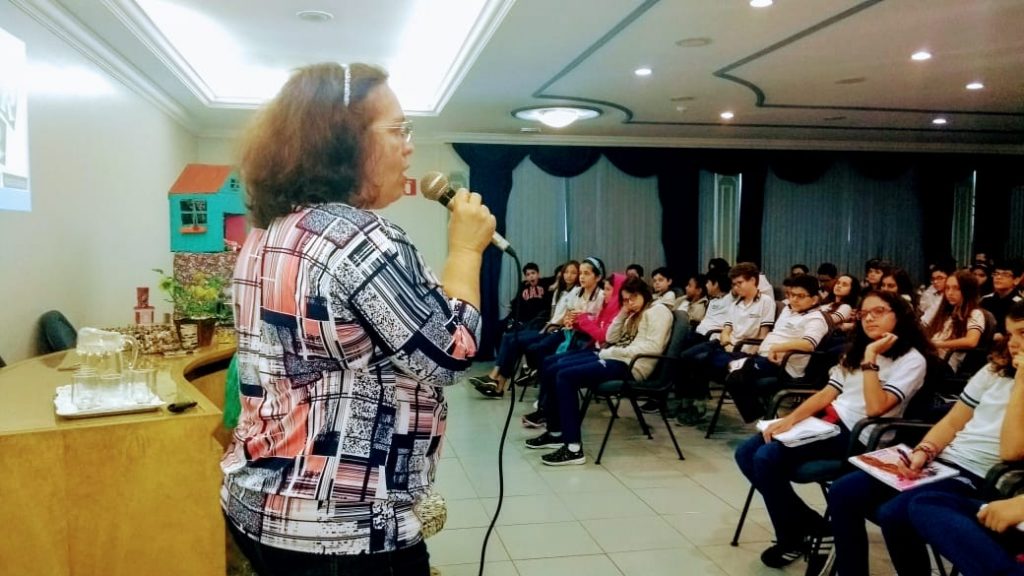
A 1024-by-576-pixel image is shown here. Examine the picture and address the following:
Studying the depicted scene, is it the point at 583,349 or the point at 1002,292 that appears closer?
the point at 583,349

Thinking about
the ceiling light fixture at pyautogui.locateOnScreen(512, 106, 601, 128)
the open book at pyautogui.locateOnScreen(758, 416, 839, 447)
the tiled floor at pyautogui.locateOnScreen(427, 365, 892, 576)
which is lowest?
the tiled floor at pyautogui.locateOnScreen(427, 365, 892, 576)

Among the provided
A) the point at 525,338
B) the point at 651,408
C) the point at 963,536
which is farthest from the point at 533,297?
the point at 963,536

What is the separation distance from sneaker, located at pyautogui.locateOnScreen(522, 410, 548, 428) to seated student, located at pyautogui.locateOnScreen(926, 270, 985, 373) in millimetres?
2436

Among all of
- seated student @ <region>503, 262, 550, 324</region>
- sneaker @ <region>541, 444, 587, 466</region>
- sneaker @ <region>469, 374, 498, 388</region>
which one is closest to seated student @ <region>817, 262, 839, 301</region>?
seated student @ <region>503, 262, 550, 324</region>

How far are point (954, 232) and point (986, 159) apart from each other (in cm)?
95

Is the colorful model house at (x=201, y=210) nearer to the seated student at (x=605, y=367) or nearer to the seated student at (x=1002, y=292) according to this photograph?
the seated student at (x=605, y=367)

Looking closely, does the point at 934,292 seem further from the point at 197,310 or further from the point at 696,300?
the point at 197,310

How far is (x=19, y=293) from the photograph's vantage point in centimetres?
364

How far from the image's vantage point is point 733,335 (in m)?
5.40

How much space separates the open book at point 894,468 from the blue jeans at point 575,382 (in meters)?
2.03

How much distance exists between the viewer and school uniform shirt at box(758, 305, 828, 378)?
4.49 meters

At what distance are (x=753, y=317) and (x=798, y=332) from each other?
0.70 meters

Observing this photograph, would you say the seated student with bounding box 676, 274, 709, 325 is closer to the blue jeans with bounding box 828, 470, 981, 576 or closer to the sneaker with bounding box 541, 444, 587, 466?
the sneaker with bounding box 541, 444, 587, 466

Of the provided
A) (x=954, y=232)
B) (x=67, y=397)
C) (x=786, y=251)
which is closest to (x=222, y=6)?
(x=67, y=397)
